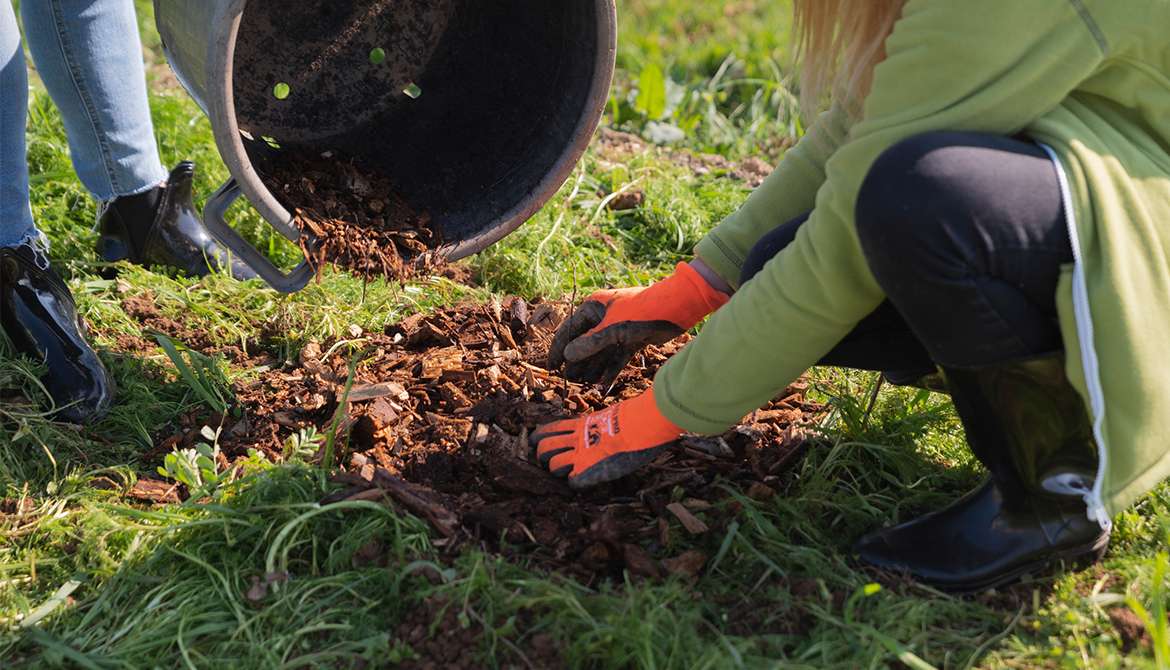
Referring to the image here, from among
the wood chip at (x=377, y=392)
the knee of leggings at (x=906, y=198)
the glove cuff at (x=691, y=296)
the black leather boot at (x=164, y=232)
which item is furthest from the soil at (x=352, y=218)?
the knee of leggings at (x=906, y=198)

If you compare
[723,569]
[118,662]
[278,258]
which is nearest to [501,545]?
[723,569]

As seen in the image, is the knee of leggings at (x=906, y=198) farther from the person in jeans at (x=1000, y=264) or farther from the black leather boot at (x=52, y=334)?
the black leather boot at (x=52, y=334)

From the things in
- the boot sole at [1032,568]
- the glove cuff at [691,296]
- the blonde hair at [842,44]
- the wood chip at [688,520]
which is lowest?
the boot sole at [1032,568]

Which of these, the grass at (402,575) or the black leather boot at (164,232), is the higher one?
the black leather boot at (164,232)

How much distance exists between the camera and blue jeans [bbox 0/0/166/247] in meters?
2.26

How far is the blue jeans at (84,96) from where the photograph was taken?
2258mm

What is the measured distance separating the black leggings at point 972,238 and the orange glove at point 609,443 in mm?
440

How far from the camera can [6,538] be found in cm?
188

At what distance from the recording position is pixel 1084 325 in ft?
4.81

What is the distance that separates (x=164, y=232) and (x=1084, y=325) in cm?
209

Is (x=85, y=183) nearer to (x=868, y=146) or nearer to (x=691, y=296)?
(x=691, y=296)

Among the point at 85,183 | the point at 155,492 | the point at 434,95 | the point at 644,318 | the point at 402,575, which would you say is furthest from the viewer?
the point at 85,183

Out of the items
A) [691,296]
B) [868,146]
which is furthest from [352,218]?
[868,146]

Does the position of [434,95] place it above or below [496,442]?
above
